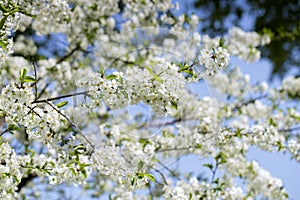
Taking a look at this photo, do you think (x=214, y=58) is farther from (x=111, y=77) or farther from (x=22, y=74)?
(x=22, y=74)

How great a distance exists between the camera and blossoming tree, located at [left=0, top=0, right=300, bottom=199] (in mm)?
2045

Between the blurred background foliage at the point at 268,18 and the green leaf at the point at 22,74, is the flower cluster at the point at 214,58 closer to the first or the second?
the green leaf at the point at 22,74

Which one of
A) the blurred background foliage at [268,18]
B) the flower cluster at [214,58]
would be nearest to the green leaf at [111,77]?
the flower cluster at [214,58]

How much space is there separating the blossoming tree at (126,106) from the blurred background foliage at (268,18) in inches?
173

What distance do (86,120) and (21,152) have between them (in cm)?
82

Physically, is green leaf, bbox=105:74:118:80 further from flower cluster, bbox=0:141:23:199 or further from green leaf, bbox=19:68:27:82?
flower cluster, bbox=0:141:23:199

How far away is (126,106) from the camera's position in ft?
6.88

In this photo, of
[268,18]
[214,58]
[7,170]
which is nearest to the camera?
[214,58]

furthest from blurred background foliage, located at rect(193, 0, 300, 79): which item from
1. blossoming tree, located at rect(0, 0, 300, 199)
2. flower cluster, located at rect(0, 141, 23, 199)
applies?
flower cluster, located at rect(0, 141, 23, 199)

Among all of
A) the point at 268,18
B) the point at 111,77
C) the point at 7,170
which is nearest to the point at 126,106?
the point at 111,77

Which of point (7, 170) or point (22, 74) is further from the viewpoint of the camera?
point (7, 170)

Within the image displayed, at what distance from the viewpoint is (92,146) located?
2229 millimetres

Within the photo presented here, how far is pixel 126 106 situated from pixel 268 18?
29.3 feet

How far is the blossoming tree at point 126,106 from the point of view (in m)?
2.04
